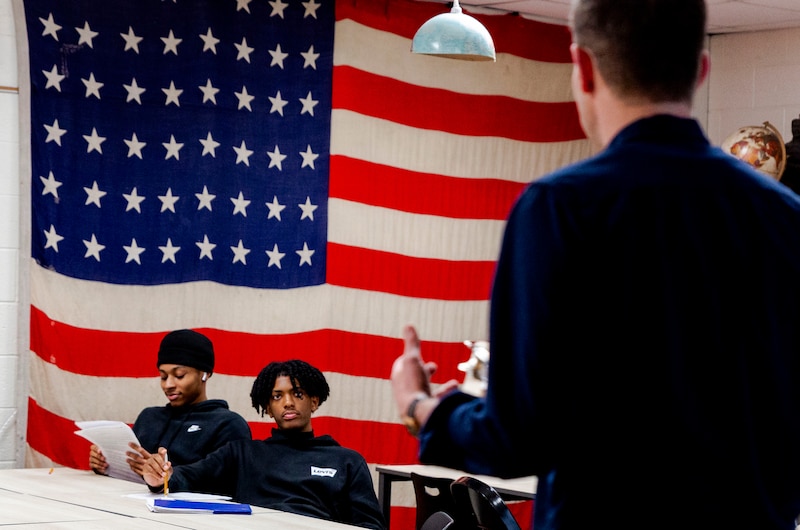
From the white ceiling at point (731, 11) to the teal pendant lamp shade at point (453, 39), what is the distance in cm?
179

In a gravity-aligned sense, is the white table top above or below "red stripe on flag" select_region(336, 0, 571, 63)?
below

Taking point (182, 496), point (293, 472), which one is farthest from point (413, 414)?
point (293, 472)

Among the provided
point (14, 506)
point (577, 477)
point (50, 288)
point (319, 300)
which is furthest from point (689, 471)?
point (319, 300)

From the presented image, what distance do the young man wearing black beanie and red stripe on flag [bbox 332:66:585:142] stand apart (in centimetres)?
154

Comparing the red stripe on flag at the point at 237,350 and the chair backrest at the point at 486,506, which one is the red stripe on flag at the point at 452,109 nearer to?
the red stripe on flag at the point at 237,350

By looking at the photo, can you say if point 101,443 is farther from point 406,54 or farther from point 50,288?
point 406,54

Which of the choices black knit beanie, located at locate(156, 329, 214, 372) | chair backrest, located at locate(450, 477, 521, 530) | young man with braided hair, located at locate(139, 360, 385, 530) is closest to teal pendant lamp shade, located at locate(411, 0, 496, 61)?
young man with braided hair, located at locate(139, 360, 385, 530)

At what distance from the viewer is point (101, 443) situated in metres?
4.07

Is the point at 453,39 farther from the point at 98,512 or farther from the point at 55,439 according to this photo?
the point at 55,439

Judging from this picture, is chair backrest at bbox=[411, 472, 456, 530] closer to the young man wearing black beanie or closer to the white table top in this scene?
the white table top

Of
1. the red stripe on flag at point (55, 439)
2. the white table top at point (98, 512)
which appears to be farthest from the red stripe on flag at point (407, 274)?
the white table top at point (98, 512)

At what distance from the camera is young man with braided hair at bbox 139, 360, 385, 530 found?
12.7 feet

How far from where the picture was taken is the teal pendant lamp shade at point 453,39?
13.4 ft

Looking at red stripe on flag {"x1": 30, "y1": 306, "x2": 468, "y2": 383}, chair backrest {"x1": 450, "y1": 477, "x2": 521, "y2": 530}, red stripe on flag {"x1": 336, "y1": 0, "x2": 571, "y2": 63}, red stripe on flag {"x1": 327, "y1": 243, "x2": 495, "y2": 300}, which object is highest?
red stripe on flag {"x1": 336, "y1": 0, "x2": 571, "y2": 63}
